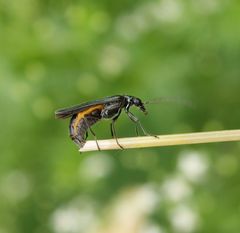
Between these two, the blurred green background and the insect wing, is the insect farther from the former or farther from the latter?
the blurred green background

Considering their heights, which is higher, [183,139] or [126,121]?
[183,139]

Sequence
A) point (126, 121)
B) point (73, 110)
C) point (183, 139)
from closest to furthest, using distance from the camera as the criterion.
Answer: point (183, 139), point (73, 110), point (126, 121)

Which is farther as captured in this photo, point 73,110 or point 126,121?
point 126,121

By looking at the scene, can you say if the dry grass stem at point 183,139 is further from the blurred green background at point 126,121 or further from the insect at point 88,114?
the blurred green background at point 126,121

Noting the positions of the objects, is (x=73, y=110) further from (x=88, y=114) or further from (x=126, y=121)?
(x=126, y=121)

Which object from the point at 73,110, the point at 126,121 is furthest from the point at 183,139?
the point at 126,121

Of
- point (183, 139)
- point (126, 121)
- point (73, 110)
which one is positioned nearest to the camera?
point (183, 139)

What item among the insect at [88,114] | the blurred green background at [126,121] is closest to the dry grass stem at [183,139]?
the insect at [88,114]

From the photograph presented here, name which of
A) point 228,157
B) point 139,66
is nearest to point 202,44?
point 139,66

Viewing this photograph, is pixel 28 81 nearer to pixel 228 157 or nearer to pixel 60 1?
pixel 60 1

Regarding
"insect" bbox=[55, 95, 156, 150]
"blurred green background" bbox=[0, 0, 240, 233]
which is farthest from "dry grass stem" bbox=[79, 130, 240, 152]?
"blurred green background" bbox=[0, 0, 240, 233]
